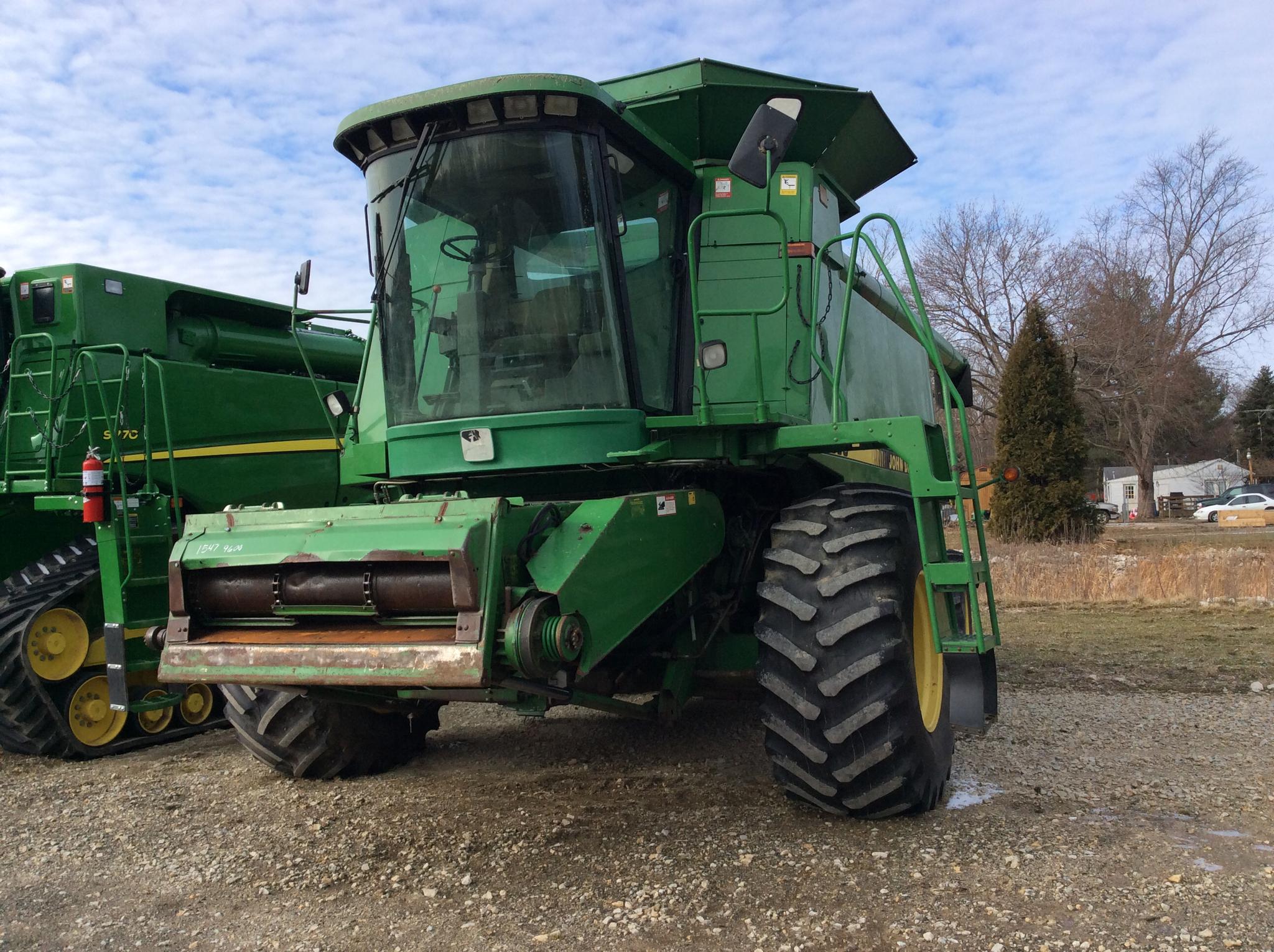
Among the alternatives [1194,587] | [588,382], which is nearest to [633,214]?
[588,382]

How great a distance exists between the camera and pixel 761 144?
396cm

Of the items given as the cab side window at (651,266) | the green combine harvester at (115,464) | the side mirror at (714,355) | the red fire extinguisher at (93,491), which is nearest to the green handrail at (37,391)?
the green combine harvester at (115,464)

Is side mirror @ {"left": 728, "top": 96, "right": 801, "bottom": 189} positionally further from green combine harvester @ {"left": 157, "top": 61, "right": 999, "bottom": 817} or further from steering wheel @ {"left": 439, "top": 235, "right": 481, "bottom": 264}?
steering wheel @ {"left": 439, "top": 235, "right": 481, "bottom": 264}

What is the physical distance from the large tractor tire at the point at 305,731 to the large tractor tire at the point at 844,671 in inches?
69.3

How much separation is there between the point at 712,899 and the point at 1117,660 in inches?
220

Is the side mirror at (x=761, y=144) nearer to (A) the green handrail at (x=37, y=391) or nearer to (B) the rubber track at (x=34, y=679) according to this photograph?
(A) the green handrail at (x=37, y=391)

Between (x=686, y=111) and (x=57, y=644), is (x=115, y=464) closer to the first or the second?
(x=57, y=644)

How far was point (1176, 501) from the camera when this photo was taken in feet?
140

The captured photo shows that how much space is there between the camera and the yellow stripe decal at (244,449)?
6654mm

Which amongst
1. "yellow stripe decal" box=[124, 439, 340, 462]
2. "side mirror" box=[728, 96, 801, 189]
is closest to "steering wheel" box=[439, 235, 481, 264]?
"side mirror" box=[728, 96, 801, 189]

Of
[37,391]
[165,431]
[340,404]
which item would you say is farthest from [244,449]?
[340,404]

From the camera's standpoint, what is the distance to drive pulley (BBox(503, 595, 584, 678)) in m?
3.24

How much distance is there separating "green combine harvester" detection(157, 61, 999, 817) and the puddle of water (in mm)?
218

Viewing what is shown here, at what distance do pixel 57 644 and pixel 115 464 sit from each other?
3.55 ft
